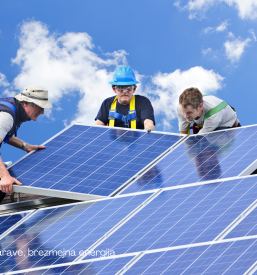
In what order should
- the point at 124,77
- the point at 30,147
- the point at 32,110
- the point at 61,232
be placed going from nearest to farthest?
the point at 61,232 → the point at 32,110 → the point at 30,147 → the point at 124,77

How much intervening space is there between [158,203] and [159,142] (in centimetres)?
251

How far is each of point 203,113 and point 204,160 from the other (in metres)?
1.49

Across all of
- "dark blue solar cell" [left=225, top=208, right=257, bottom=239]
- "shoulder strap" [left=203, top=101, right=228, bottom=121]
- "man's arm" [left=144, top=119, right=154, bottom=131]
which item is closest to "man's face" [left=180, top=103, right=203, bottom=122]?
"shoulder strap" [left=203, top=101, right=228, bottom=121]

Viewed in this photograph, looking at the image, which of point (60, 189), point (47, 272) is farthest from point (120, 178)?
point (47, 272)

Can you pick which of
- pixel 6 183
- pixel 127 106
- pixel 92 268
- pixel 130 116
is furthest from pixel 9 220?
pixel 127 106

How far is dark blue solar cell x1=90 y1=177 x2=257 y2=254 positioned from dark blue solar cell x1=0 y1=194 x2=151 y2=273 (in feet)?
1.20

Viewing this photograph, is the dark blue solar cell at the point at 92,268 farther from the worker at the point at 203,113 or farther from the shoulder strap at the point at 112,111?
the shoulder strap at the point at 112,111

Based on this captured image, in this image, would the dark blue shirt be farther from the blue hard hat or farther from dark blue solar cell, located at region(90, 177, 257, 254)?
dark blue solar cell, located at region(90, 177, 257, 254)

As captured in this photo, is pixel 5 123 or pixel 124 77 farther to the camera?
pixel 124 77

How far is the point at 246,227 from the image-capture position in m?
7.50

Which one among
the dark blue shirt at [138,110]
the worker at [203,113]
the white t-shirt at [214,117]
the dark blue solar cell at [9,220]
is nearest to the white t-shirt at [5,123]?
the dark blue solar cell at [9,220]

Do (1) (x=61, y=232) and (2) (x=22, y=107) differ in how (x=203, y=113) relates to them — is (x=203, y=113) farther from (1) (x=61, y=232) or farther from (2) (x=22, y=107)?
(1) (x=61, y=232)

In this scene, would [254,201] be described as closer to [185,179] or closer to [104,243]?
[185,179]

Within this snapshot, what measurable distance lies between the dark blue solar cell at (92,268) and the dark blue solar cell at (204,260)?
0.24 meters
